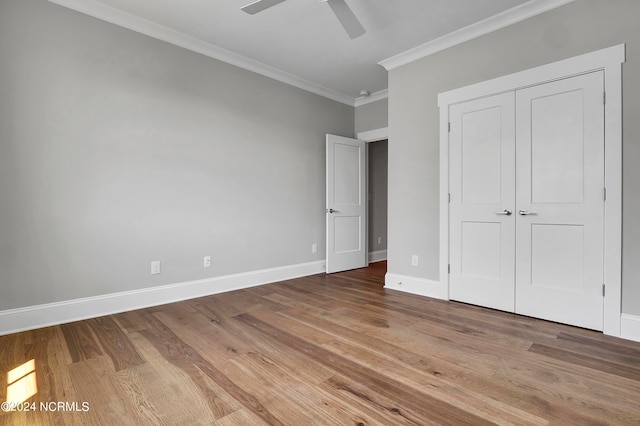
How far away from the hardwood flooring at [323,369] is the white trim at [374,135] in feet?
9.35

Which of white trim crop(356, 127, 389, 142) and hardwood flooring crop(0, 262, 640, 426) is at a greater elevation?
white trim crop(356, 127, 389, 142)

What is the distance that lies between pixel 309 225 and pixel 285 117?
5.14ft

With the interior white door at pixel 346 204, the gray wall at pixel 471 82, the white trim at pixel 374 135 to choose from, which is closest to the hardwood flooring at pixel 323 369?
the gray wall at pixel 471 82

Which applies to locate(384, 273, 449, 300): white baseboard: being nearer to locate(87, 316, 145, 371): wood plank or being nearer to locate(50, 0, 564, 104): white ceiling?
locate(50, 0, 564, 104): white ceiling

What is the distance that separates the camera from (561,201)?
272cm

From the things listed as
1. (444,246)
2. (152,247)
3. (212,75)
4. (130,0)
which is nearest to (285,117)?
(212,75)

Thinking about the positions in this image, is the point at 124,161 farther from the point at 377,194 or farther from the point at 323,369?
the point at 377,194

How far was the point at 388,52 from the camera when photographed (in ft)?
12.1

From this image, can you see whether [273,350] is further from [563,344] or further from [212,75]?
[212,75]

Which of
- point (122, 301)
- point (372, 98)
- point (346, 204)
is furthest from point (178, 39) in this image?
point (346, 204)

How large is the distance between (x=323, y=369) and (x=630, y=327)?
2336mm

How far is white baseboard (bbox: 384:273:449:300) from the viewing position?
3473mm

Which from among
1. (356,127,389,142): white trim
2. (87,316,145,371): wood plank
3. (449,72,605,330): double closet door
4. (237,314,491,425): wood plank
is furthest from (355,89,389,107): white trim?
(87,316,145,371): wood plank

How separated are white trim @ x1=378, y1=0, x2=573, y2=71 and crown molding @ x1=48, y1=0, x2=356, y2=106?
1256 millimetres
